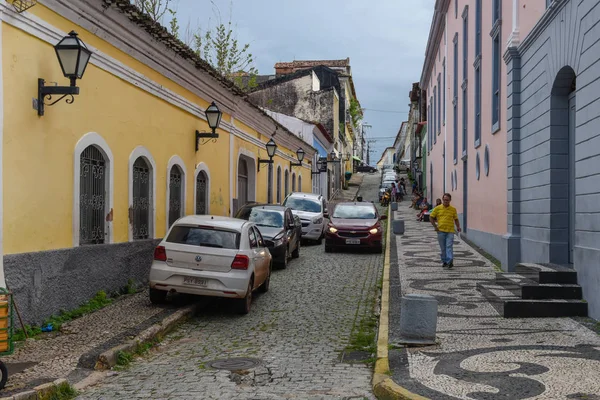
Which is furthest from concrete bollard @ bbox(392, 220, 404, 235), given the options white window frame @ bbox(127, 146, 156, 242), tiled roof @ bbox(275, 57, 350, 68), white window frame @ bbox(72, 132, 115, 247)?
tiled roof @ bbox(275, 57, 350, 68)

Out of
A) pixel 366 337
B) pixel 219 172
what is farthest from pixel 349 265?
pixel 366 337

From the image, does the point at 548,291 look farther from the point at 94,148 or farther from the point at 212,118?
the point at 212,118

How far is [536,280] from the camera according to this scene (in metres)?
9.91

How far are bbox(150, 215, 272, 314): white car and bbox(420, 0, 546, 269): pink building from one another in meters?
6.18

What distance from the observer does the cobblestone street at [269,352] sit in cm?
603

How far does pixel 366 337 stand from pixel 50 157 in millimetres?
4904

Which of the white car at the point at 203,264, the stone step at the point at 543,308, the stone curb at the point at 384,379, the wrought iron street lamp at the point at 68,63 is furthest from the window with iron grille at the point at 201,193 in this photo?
the stone step at the point at 543,308

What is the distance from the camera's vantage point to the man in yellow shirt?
47.2 feet

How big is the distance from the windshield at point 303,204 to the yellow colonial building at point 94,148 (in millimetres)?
6640

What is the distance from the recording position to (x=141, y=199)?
12.2m

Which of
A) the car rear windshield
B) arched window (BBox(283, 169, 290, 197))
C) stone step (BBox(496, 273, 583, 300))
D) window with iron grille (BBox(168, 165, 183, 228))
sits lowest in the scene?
stone step (BBox(496, 273, 583, 300))

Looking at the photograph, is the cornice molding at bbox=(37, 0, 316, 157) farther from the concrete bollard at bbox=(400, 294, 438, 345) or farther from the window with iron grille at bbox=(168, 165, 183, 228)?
the concrete bollard at bbox=(400, 294, 438, 345)

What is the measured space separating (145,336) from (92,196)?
10.5 feet

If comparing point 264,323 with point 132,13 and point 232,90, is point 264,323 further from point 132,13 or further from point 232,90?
point 232,90
